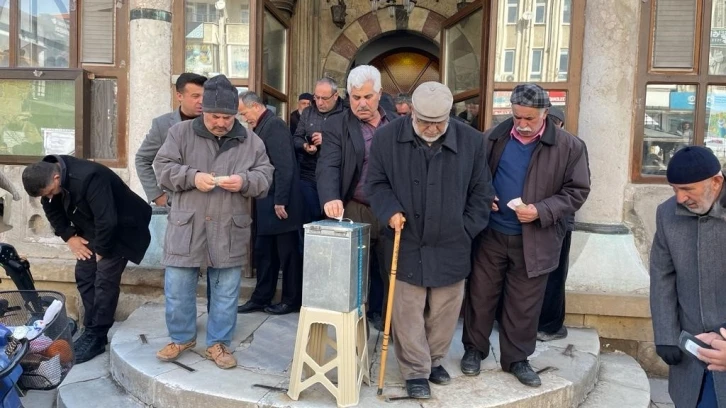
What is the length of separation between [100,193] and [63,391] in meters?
1.21

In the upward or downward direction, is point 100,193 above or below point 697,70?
below

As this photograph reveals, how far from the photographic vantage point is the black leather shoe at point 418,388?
3.18 metres

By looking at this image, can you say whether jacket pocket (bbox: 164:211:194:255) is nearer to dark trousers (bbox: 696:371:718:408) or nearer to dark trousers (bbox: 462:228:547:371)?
dark trousers (bbox: 462:228:547:371)

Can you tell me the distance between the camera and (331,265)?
9.84 feet

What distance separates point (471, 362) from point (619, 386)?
1.08 meters

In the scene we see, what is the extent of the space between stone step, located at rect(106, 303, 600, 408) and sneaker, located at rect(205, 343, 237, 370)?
0.12 feet

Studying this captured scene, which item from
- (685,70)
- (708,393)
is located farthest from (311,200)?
(685,70)

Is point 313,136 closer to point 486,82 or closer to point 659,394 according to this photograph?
point 486,82

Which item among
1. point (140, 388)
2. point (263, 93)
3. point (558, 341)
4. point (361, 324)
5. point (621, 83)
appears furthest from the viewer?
point (263, 93)

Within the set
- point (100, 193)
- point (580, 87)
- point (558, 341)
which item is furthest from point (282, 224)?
point (580, 87)

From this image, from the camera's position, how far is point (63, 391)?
363cm

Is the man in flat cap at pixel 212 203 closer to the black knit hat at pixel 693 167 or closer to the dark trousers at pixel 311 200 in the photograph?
the dark trousers at pixel 311 200

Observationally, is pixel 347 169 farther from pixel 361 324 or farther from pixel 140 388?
pixel 140 388

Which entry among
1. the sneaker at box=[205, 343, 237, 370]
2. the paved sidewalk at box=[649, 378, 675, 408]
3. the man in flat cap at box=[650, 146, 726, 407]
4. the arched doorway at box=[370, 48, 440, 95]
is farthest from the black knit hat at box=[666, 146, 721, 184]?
the arched doorway at box=[370, 48, 440, 95]
